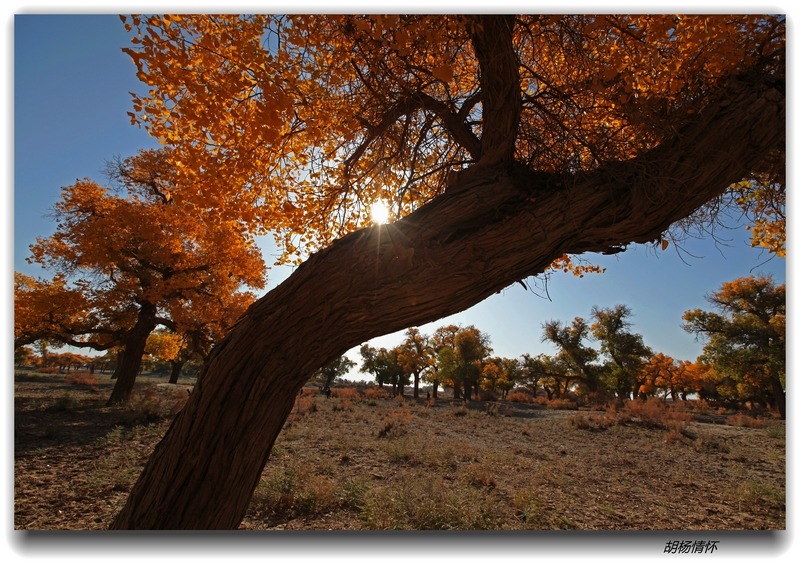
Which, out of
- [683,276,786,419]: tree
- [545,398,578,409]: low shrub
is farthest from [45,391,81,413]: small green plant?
[545,398,578,409]: low shrub

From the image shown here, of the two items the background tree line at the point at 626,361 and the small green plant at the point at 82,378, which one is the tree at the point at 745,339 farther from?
the small green plant at the point at 82,378

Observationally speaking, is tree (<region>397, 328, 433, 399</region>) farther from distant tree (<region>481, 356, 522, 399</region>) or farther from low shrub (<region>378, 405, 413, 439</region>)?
low shrub (<region>378, 405, 413, 439</region>)

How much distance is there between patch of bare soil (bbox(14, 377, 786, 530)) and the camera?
4.07 meters

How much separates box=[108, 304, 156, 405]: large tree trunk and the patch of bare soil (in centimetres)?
83

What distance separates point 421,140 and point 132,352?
37.8ft

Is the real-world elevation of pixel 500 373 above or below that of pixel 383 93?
below

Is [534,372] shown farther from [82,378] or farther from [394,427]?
[82,378]

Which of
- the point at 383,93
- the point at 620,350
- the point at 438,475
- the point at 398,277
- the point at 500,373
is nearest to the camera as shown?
the point at 398,277

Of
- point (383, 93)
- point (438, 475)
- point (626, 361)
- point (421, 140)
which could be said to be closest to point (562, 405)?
point (626, 361)

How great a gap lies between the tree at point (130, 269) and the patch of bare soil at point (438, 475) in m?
1.98

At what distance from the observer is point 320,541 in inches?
100

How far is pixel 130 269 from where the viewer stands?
33.1 ft
